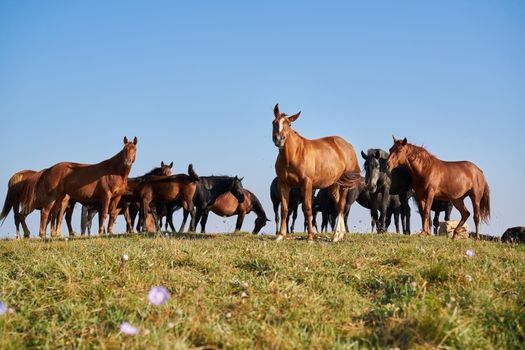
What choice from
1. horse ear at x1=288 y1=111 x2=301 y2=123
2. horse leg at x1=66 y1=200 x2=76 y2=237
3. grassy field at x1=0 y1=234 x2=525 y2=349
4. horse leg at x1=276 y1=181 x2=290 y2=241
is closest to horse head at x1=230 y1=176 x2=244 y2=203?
horse leg at x1=66 y1=200 x2=76 y2=237

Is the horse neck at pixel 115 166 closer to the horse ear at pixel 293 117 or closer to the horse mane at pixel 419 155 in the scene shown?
the horse ear at pixel 293 117

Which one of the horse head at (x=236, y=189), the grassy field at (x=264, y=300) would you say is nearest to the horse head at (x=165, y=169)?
the horse head at (x=236, y=189)

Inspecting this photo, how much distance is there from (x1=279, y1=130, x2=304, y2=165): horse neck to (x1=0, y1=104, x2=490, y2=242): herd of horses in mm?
21

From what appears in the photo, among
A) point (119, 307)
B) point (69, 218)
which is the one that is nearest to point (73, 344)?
point (119, 307)

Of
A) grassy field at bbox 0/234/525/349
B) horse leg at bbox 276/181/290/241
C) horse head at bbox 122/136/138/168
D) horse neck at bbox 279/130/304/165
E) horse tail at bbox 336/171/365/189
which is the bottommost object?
grassy field at bbox 0/234/525/349

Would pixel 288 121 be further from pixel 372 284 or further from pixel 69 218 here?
pixel 69 218

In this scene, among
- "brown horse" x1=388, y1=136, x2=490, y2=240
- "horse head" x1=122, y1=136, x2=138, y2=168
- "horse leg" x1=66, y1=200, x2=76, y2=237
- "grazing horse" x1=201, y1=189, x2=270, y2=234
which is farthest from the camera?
"grazing horse" x1=201, y1=189, x2=270, y2=234

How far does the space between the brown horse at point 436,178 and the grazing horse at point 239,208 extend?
10.4 metres

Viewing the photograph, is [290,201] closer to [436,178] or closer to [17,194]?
[436,178]

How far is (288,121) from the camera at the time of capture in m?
11.2

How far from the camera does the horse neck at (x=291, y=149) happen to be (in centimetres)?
1132

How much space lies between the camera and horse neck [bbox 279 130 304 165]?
11.3 m

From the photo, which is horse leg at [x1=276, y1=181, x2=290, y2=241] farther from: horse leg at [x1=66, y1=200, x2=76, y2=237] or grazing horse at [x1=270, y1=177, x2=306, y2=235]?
horse leg at [x1=66, y1=200, x2=76, y2=237]

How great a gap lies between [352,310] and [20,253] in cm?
480
